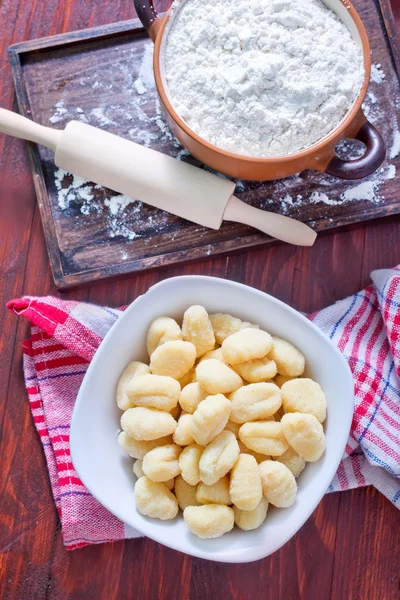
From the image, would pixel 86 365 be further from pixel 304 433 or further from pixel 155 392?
pixel 304 433

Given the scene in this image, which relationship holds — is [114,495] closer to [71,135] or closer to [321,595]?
[321,595]

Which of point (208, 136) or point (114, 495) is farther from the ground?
point (208, 136)

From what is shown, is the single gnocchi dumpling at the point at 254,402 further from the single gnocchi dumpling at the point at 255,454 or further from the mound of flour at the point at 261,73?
the mound of flour at the point at 261,73

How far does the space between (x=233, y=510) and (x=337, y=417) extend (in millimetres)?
145

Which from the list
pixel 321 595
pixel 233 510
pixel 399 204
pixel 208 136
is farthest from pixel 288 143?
pixel 321 595

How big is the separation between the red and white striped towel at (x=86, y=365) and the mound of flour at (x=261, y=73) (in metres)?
0.23

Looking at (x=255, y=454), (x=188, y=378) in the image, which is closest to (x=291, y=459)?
(x=255, y=454)

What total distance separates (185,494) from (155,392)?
113mm

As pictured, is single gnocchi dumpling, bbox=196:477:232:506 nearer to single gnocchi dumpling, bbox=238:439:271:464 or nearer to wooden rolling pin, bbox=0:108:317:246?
single gnocchi dumpling, bbox=238:439:271:464

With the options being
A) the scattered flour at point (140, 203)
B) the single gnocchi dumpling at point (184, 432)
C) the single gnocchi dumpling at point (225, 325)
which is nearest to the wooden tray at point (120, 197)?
the scattered flour at point (140, 203)

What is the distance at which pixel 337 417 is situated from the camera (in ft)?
2.20

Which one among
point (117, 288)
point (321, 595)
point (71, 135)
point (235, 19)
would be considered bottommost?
point (321, 595)

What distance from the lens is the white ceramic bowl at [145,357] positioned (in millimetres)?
647

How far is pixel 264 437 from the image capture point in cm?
65
